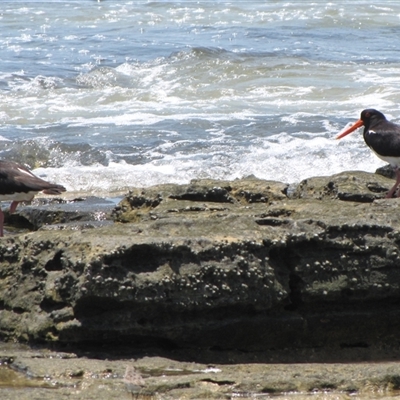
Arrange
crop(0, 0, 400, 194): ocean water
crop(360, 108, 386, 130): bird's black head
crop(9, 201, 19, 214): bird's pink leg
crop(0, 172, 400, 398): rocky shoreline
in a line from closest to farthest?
1. crop(0, 172, 400, 398): rocky shoreline
2. crop(9, 201, 19, 214): bird's pink leg
3. crop(360, 108, 386, 130): bird's black head
4. crop(0, 0, 400, 194): ocean water

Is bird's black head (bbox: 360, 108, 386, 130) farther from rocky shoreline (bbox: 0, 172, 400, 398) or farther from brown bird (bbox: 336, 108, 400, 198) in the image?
rocky shoreline (bbox: 0, 172, 400, 398)

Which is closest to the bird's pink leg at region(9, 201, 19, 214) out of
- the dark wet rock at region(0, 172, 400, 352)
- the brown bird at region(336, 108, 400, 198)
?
the dark wet rock at region(0, 172, 400, 352)

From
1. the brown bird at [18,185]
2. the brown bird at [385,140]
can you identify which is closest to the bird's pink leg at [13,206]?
the brown bird at [18,185]

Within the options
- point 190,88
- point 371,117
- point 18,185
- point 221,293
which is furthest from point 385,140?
Result: point 190,88

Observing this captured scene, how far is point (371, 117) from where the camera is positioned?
7.43 metres

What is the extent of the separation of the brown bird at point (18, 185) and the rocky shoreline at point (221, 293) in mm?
1777

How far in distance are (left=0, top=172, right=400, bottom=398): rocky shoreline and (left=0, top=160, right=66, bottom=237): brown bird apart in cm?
178

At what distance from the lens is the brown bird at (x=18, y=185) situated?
20.2ft

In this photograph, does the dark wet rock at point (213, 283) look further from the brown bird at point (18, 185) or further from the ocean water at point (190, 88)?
the ocean water at point (190, 88)

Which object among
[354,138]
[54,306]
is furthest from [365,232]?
[354,138]

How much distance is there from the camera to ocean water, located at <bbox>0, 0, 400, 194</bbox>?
36.1 ft

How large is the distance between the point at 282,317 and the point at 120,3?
26.2 metres

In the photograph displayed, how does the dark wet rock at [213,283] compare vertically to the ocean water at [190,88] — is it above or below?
above

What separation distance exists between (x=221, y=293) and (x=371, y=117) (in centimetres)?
398
